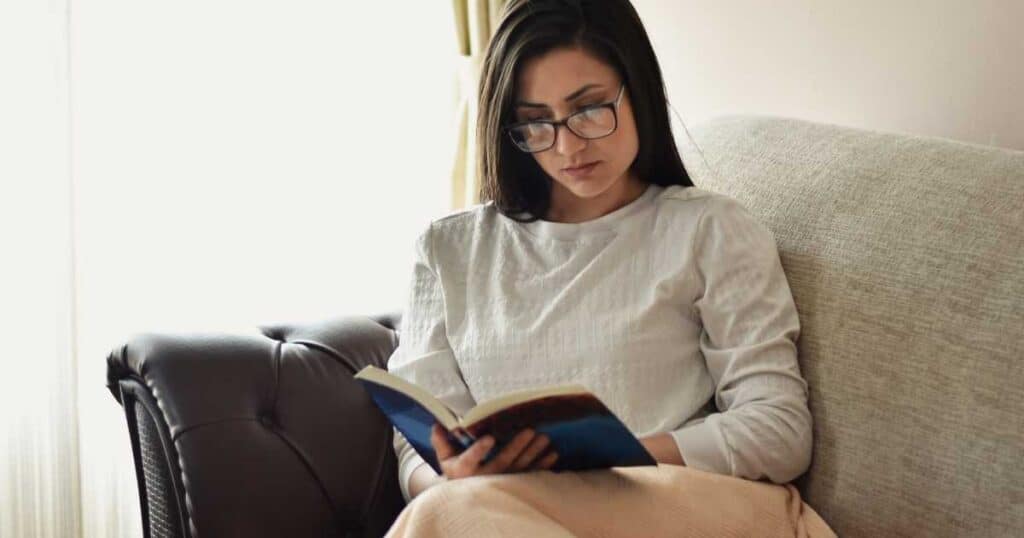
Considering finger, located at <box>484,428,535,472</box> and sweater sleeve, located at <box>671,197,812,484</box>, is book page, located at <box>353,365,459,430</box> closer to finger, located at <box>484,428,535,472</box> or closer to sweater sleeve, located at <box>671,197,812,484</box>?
finger, located at <box>484,428,535,472</box>

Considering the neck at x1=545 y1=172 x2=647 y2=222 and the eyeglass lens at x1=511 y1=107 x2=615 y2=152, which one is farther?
the neck at x1=545 y1=172 x2=647 y2=222

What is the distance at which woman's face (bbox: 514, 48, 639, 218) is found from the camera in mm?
1605

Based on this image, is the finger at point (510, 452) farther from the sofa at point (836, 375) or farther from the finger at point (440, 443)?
the sofa at point (836, 375)

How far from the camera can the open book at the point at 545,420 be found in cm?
125

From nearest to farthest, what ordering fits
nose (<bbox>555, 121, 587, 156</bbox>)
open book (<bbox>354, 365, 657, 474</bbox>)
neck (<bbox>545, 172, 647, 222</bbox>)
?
open book (<bbox>354, 365, 657, 474</bbox>), nose (<bbox>555, 121, 587, 156</bbox>), neck (<bbox>545, 172, 647, 222</bbox>)

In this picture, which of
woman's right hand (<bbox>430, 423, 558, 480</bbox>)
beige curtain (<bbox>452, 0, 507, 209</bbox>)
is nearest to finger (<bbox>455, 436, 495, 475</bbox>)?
woman's right hand (<bbox>430, 423, 558, 480</bbox>)

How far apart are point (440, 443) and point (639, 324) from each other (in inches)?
12.0

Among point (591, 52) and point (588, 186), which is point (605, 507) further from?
point (591, 52)

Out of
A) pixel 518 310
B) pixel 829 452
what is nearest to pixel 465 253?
pixel 518 310

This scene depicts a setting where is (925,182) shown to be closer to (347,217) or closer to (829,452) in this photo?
(829,452)

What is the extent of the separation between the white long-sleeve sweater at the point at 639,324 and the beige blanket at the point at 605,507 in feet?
0.28

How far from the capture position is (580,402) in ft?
4.09

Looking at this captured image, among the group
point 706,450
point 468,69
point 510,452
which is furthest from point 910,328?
point 468,69

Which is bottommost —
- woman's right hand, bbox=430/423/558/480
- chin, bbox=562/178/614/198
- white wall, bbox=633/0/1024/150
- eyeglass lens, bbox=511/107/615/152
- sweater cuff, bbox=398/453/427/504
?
sweater cuff, bbox=398/453/427/504
